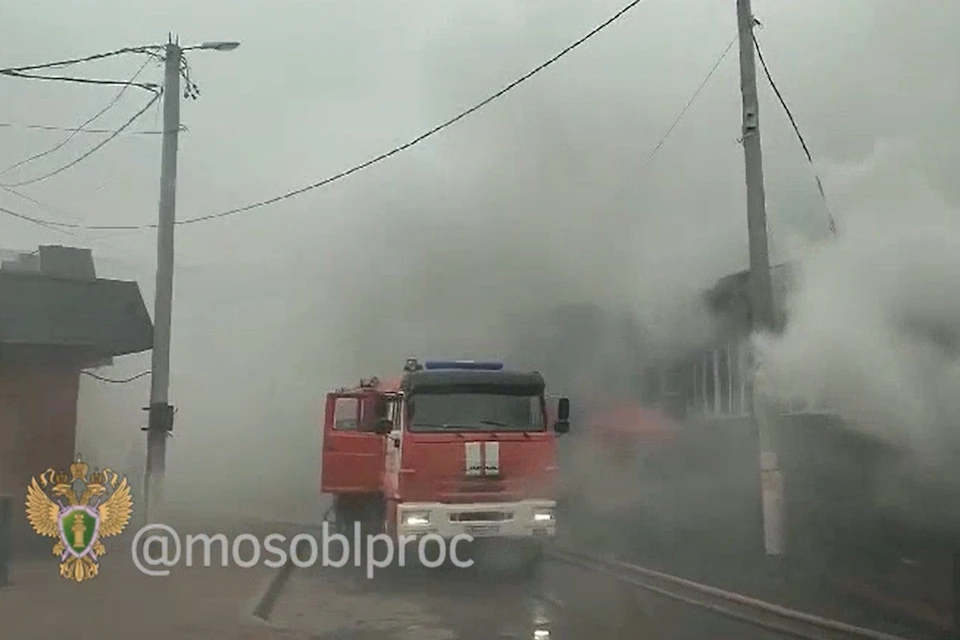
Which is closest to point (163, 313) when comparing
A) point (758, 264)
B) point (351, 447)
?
point (351, 447)

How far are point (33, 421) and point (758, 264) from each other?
10764mm

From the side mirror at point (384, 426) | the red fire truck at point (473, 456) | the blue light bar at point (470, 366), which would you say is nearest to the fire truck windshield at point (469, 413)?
the red fire truck at point (473, 456)

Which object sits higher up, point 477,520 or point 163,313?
point 163,313

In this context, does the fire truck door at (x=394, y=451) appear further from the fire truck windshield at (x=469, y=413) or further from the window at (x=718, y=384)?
the window at (x=718, y=384)

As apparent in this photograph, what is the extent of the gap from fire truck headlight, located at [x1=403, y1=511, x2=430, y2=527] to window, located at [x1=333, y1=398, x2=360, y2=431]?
306cm

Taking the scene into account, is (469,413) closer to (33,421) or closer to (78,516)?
(78,516)

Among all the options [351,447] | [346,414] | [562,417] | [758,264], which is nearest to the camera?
[758,264]

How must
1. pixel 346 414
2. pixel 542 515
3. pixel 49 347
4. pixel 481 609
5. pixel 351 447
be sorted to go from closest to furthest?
pixel 481 609
pixel 542 515
pixel 351 447
pixel 346 414
pixel 49 347

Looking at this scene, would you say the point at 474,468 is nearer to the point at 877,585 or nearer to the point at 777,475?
the point at 777,475

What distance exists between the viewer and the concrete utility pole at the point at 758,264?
11.5 m

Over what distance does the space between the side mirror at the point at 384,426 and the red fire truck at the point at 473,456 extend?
0.04 ft

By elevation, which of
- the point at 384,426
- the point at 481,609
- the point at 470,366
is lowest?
the point at 481,609

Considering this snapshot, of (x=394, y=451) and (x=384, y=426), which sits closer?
(x=394, y=451)

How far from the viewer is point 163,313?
14977mm
